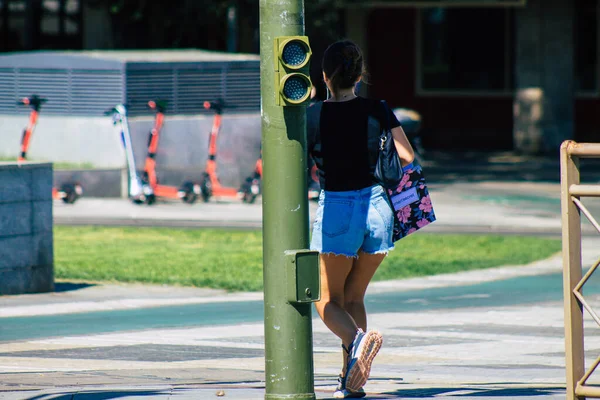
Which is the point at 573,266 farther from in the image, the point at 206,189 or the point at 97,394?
the point at 206,189

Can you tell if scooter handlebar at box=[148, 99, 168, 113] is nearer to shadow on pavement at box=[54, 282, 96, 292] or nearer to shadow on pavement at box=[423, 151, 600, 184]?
shadow on pavement at box=[423, 151, 600, 184]

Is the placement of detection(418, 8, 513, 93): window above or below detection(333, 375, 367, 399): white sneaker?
above

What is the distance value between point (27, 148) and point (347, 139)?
13.5 metres

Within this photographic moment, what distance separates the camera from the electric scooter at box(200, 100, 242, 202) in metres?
19.2

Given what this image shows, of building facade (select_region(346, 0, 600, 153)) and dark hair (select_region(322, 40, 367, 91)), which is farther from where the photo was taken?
building facade (select_region(346, 0, 600, 153))

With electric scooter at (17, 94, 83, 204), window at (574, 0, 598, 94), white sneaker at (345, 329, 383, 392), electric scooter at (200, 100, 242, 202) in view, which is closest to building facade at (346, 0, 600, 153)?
window at (574, 0, 598, 94)

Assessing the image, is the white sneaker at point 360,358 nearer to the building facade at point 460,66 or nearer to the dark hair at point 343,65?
the dark hair at point 343,65

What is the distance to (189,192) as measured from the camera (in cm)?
1900

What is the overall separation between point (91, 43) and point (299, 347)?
24.2 m

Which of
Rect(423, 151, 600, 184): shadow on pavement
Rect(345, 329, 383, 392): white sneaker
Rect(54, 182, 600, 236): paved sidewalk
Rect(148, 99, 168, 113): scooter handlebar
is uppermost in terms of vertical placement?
Rect(148, 99, 168, 113): scooter handlebar

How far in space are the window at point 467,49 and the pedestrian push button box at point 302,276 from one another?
85.4ft

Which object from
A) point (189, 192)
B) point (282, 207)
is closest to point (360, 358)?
point (282, 207)

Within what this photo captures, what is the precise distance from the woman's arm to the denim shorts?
21cm

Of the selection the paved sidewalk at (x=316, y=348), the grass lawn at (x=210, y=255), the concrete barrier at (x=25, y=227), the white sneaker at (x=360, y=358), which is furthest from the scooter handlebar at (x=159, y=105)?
the white sneaker at (x=360, y=358)
